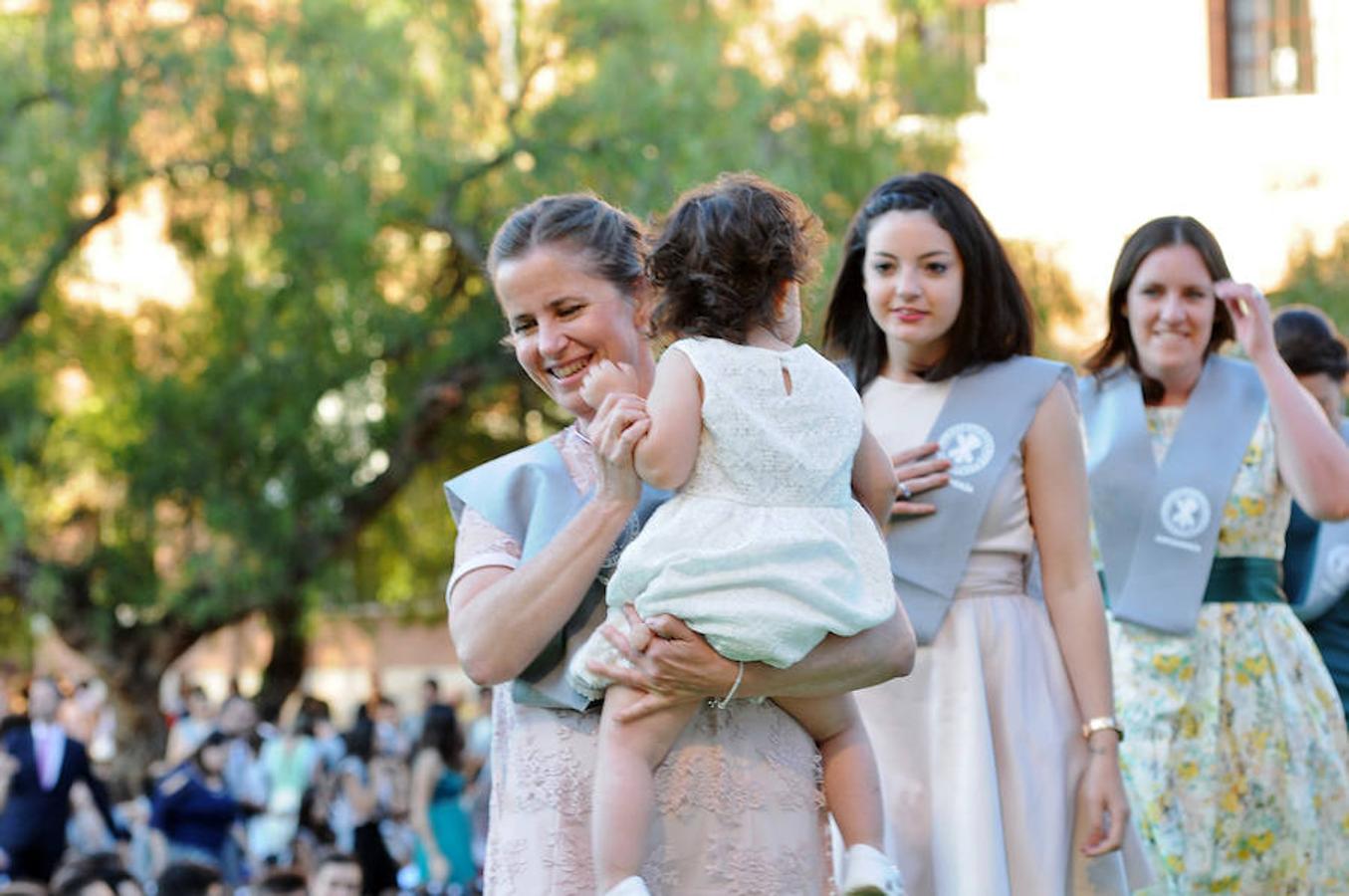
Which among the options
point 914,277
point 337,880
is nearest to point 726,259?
point 914,277

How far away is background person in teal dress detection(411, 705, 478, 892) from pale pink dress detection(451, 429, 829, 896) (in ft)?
31.5

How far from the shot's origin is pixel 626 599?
122 inches

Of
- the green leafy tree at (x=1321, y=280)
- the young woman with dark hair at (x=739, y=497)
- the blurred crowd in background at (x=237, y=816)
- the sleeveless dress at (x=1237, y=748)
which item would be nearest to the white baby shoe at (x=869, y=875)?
the young woman with dark hair at (x=739, y=497)

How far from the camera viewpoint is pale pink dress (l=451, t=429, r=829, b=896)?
3.15 metres

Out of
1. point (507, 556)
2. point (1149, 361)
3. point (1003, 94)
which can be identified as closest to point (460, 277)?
point (1003, 94)

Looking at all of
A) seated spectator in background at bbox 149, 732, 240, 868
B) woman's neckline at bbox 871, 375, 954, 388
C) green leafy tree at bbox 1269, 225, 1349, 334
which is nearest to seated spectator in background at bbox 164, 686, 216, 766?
seated spectator in background at bbox 149, 732, 240, 868

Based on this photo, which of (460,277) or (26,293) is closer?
(26,293)

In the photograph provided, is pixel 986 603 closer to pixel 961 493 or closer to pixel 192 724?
pixel 961 493

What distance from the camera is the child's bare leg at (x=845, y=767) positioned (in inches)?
127

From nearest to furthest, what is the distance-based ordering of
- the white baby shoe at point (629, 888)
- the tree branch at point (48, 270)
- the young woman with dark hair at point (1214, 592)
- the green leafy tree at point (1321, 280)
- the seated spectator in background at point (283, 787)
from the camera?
the white baby shoe at point (629, 888) < the young woman with dark hair at point (1214, 592) < the seated spectator in background at point (283, 787) < the tree branch at point (48, 270) < the green leafy tree at point (1321, 280)

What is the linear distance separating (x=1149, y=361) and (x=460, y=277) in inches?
582

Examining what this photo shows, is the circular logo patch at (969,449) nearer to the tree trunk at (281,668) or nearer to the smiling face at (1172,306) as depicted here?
the smiling face at (1172,306)

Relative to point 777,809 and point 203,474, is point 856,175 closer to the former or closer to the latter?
point 203,474

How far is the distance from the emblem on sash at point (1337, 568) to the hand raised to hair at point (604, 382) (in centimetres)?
329
